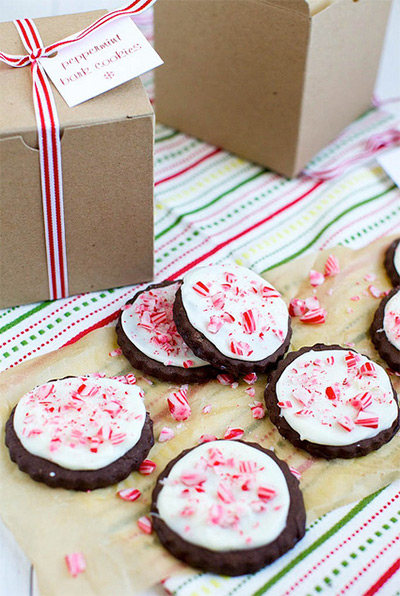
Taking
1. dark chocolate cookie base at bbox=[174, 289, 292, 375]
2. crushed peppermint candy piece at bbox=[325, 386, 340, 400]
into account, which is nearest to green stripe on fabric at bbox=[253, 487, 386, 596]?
crushed peppermint candy piece at bbox=[325, 386, 340, 400]

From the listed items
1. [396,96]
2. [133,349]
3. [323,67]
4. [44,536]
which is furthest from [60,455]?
[396,96]

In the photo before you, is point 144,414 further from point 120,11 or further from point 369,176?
point 369,176

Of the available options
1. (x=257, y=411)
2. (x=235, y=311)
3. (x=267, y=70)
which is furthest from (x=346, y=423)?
(x=267, y=70)

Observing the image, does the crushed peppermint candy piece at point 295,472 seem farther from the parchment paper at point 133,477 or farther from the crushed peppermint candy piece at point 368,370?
the crushed peppermint candy piece at point 368,370

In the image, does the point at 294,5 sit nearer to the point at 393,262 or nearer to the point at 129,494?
the point at 393,262

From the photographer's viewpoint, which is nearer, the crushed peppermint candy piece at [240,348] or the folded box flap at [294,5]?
the crushed peppermint candy piece at [240,348]

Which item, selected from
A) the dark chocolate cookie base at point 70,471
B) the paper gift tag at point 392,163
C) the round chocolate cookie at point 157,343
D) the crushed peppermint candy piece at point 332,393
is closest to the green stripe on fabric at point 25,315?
the round chocolate cookie at point 157,343

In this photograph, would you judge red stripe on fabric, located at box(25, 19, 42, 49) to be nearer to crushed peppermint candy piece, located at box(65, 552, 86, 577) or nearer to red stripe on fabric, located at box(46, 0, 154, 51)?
red stripe on fabric, located at box(46, 0, 154, 51)
